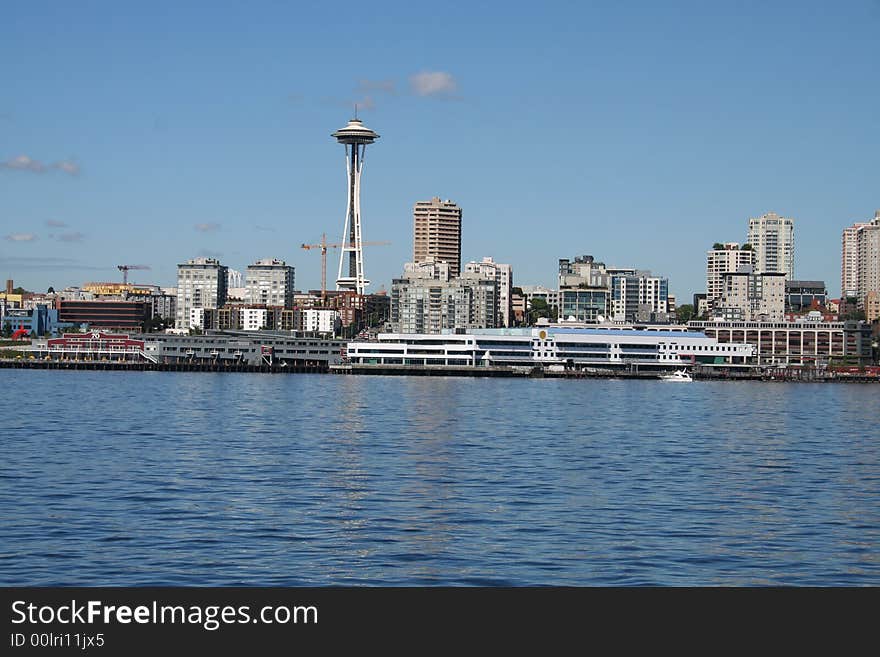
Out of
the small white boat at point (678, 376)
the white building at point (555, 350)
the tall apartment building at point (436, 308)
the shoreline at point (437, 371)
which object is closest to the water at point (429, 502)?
the small white boat at point (678, 376)

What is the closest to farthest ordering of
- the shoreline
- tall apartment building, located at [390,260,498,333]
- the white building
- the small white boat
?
the small white boat < the shoreline < the white building < tall apartment building, located at [390,260,498,333]

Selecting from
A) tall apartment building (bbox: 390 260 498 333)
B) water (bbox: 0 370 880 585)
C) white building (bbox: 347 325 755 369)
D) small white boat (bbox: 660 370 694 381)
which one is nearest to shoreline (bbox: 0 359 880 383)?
small white boat (bbox: 660 370 694 381)

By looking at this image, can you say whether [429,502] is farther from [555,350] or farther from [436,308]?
[436,308]

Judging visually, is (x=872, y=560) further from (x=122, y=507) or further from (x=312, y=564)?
(x=122, y=507)

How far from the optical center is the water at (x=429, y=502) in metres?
20.9

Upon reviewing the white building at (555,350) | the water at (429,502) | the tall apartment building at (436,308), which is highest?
the tall apartment building at (436,308)

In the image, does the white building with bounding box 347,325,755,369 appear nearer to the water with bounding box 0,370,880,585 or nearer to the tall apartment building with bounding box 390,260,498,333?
the tall apartment building with bounding box 390,260,498,333

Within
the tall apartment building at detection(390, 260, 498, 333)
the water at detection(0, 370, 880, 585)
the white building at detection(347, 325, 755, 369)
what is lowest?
the water at detection(0, 370, 880, 585)

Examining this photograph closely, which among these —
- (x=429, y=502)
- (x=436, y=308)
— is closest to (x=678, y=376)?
(x=436, y=308)

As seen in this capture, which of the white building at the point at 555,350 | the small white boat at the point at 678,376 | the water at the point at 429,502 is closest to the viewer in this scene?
the water at the point at 429,502

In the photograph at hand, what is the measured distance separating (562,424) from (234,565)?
126 ft

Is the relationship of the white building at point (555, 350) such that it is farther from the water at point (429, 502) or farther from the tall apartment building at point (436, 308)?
the water at point (429, 502)

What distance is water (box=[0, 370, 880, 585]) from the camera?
20.9 m
